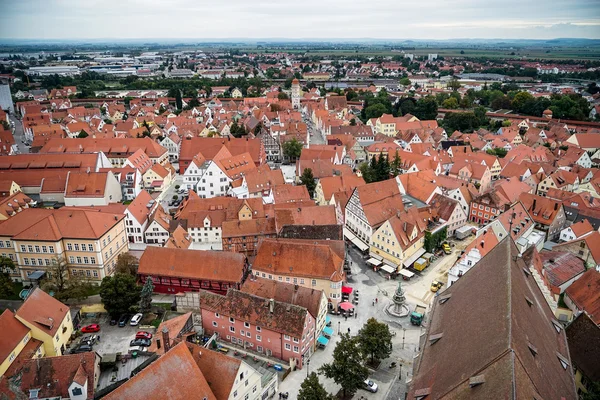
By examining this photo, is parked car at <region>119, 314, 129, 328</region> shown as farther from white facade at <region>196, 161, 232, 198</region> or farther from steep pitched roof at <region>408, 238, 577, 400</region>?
white facade at <region>196, 161, 232, 198</region>

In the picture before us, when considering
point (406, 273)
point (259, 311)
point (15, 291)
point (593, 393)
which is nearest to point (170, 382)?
point (259, 311)

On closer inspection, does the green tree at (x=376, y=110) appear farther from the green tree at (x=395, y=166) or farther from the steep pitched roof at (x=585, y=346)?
the steep pitched roof at (x=585, y=346)

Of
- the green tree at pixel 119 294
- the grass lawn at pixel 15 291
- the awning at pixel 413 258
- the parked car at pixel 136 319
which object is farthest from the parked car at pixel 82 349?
the awning at pixel 413 258

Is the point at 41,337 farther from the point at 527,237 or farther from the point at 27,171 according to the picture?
the point at 527,237

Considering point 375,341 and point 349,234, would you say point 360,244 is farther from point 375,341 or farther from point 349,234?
point 375,341

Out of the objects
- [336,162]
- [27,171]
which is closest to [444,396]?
[336,162]

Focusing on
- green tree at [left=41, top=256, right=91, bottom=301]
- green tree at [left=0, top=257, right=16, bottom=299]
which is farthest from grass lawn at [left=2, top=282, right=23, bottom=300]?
green tree at [left=41, top=256, right=91, bottom=301]

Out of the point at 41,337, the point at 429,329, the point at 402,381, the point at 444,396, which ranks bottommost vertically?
the point at 402,381
